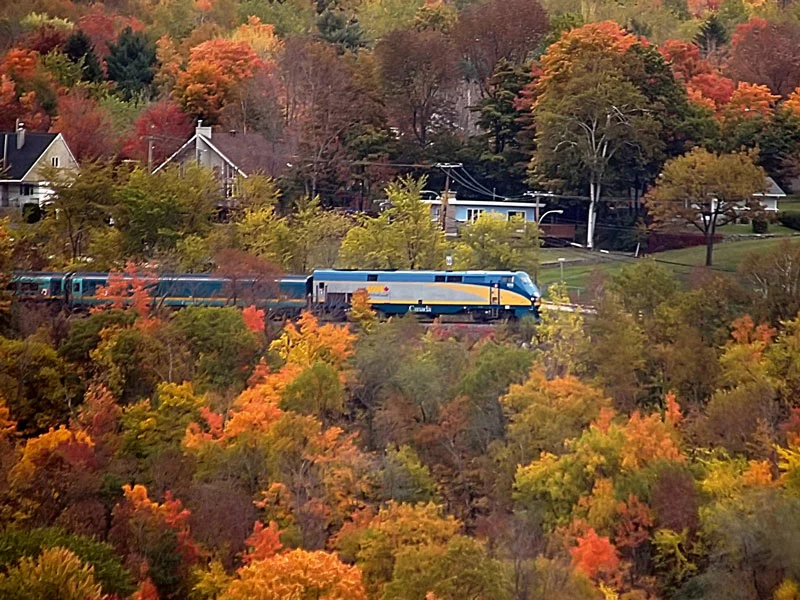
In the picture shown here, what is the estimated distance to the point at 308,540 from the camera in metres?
32.0

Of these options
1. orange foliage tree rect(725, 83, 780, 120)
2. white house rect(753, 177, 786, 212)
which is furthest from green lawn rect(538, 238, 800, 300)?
orange foliage tree rect(725, 83, 780, 120)

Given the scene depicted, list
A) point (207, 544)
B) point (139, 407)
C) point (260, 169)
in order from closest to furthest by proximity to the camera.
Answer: point (207, 544) → point (139, 407) → point (260, 169)

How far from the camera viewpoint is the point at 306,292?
42969mm

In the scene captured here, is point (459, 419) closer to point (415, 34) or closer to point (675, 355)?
point (675, 355)

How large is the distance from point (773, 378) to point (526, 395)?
7310mm

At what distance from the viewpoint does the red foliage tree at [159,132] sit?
2507 inches

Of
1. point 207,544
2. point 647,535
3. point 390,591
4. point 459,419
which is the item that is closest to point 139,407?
point 207,544

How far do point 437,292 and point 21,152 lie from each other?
25.7 meters

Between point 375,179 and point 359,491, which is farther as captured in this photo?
point 375,179

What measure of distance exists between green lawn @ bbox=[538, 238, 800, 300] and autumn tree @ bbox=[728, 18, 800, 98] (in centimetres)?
2200

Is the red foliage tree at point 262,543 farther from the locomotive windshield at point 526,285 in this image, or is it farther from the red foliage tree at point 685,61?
the red foliage tree at point 685,61

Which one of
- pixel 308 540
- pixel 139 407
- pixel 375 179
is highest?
pixel 375 179

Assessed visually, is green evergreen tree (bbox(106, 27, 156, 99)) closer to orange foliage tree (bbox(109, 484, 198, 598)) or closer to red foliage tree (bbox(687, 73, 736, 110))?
red foliage tree (bbox(687, 73, 736, 110))

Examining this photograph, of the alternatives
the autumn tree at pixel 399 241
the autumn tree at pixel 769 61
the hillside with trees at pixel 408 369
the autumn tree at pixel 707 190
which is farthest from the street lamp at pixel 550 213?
the autumn tree at pixel 769 61
